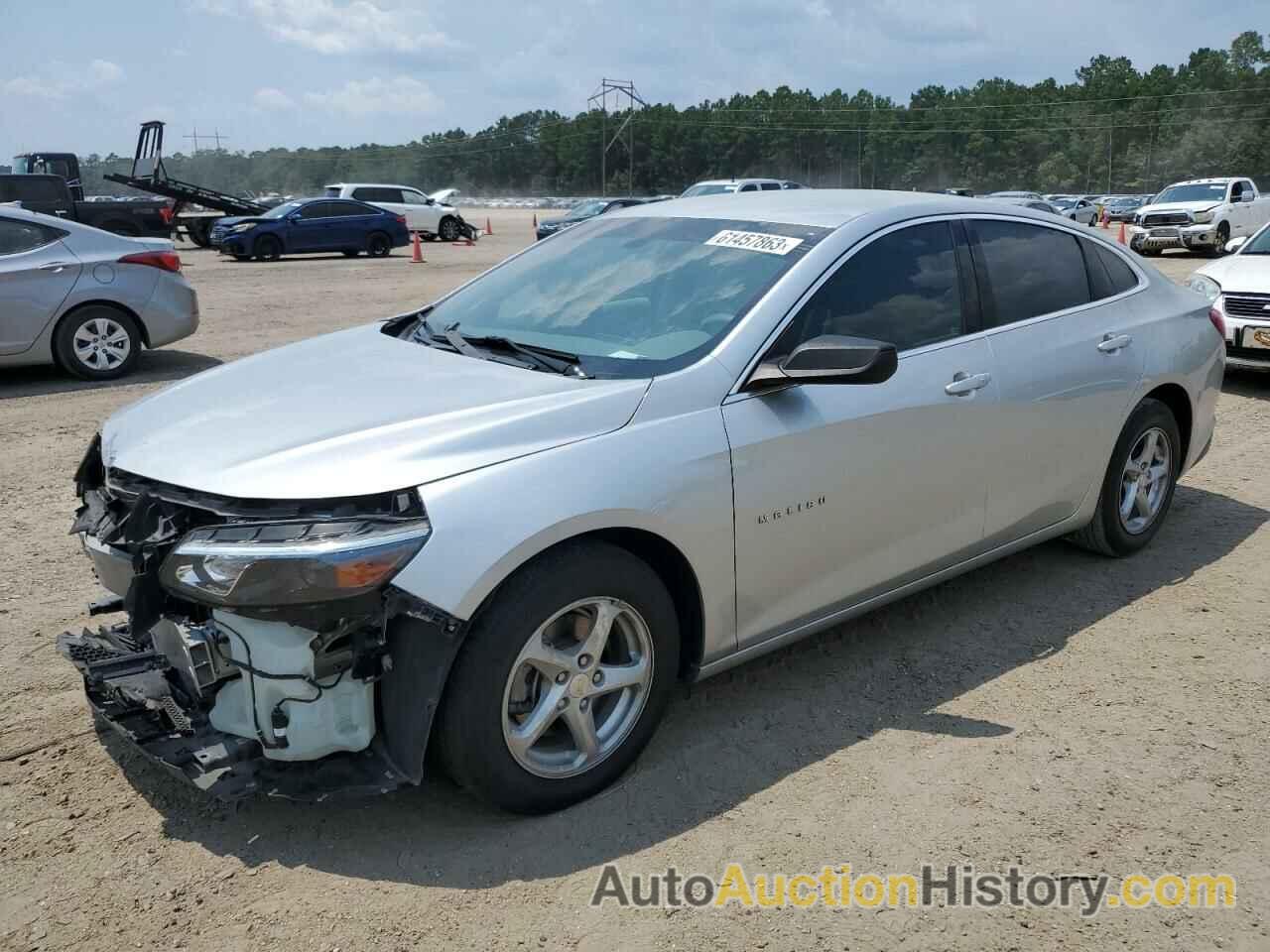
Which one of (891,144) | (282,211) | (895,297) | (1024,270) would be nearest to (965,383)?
(895,297)

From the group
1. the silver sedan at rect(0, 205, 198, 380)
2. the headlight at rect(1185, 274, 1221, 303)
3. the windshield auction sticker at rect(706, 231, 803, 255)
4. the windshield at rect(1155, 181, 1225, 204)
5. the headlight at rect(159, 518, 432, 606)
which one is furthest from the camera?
the windshield at rect(1155, 181, 1225, 204)

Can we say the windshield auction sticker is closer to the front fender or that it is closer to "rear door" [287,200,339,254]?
the front fender

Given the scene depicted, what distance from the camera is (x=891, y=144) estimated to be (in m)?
95.5

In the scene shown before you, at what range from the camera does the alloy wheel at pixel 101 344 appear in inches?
366

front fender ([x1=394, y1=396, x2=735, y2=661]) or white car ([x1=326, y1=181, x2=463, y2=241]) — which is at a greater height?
white car ([x1=326, y1=181, x2=463, y2=241])

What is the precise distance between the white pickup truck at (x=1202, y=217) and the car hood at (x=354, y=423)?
80.7ft

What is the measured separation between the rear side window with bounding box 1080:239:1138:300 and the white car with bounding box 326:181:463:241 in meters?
26.7

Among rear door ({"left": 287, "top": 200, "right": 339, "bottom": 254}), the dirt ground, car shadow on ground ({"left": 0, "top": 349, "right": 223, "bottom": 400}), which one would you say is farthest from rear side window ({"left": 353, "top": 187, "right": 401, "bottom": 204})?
the dirt ground

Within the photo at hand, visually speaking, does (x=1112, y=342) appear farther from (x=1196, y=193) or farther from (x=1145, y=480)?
(x=1196, y=193)

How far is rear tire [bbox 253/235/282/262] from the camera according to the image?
24469mm

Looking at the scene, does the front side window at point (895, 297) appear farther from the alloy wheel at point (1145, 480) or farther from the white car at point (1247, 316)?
the white car at point (1247, 316)

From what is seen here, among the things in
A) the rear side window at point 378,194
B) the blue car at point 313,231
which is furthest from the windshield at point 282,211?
the rear side window at point 378,194

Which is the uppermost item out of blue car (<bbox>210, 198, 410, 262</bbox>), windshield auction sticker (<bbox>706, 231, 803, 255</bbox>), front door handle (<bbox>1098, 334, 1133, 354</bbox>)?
blue car (<bbox>210, 198, 410, 262</bbox>)

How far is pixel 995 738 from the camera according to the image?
11.6 ft
